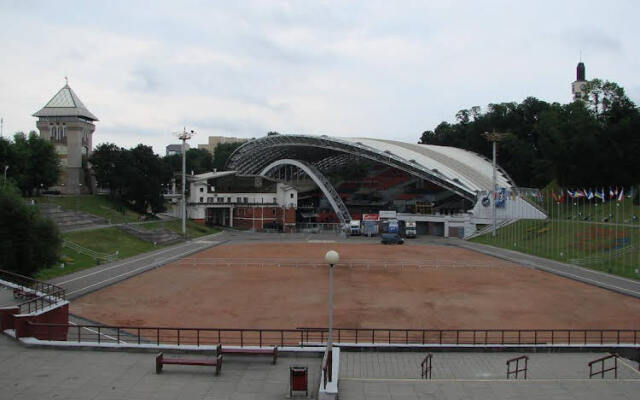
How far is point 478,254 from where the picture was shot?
55.9 meters

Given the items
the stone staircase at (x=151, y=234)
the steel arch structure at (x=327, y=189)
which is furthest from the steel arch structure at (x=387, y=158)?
the stone staircase at (x=151, y=234)

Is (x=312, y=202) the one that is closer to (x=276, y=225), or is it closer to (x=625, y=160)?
(x=276, y=225)

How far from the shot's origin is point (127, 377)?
12.7 metres

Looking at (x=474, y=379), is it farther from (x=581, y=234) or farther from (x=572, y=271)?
(x=581, y=234)

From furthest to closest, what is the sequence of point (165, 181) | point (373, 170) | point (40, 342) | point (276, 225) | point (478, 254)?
1. point (373, 170)
2. point (276, 225)
3. point (165, 181)
4. point (478, 254)
5. point (40, 342)

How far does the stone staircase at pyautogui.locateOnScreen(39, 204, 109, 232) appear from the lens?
5647 centimetres

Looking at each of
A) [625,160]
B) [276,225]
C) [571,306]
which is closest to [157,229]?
[276,225]

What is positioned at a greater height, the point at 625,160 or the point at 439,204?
the point at 625,160

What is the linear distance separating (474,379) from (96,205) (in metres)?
67.8

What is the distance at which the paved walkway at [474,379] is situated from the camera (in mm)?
11930

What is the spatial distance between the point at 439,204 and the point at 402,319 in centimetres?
7347

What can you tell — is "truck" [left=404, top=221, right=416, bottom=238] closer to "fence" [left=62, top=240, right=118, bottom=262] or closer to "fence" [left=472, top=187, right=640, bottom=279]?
"fence" [left=472, top=187, right=640, bottom=279]

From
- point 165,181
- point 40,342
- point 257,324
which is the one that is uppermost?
point 165,181

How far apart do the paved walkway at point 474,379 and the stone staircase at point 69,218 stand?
160 feet
